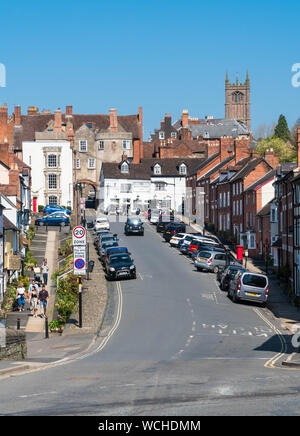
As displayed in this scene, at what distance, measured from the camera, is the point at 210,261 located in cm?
5853

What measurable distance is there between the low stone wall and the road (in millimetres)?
2408

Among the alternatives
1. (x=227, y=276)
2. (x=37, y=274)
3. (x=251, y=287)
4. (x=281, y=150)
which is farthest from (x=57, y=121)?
(x=251, y=287)

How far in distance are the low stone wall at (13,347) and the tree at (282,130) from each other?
13153cm

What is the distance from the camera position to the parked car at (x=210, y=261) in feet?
192

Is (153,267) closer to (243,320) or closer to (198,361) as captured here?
(243,320)

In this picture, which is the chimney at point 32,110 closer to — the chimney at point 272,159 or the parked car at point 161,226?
the parked car at point 161,226

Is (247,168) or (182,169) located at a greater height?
(182,169)

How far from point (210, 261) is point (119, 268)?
865 centimetres

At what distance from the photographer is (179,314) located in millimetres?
41156

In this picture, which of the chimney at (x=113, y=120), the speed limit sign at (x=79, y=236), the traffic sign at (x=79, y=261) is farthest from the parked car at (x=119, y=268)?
the chimney at (x=113, y=120)

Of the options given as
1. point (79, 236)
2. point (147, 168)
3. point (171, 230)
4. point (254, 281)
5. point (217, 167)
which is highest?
point (147, 168)

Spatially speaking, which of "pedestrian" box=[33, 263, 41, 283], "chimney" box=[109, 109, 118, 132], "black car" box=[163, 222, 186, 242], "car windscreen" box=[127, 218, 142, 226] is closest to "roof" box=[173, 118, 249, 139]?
"chimney" box=[109, 109, 118, 132]

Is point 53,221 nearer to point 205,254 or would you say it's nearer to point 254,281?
point 205,254

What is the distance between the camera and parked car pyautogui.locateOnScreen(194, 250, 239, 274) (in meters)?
58.6
